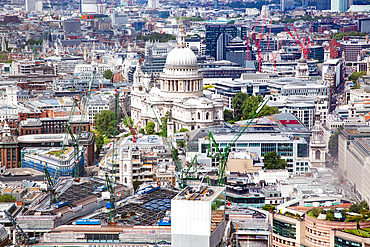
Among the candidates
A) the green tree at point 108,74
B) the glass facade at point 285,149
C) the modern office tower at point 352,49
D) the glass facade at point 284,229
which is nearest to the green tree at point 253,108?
the glass facade at point 285,149

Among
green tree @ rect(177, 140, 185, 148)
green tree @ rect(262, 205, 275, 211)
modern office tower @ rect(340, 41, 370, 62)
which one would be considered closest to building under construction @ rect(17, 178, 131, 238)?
green tree @ rect(262, 205, 275, 211)

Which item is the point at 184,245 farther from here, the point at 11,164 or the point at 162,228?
the point at 11,164

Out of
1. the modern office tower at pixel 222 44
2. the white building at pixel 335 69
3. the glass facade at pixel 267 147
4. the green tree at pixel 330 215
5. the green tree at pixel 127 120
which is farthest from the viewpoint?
the modern office tower at pixel 222 44

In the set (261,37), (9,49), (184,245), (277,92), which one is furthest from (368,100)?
(9,49)

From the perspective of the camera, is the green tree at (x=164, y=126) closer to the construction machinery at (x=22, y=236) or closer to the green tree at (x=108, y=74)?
the construction machinery at (x=22, y=236)

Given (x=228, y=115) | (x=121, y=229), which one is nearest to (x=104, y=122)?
(x=228, y=115)

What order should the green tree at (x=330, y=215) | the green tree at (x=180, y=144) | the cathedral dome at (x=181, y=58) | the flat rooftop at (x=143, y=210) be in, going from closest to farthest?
the green tree at (x=330, y=215) → the flat rooftop at (x=143, y=210) → the green tree at (x=180, y=144) → the cathedral dome at (x=181, y=58)

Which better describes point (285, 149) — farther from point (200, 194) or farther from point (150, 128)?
point (200, 194)
